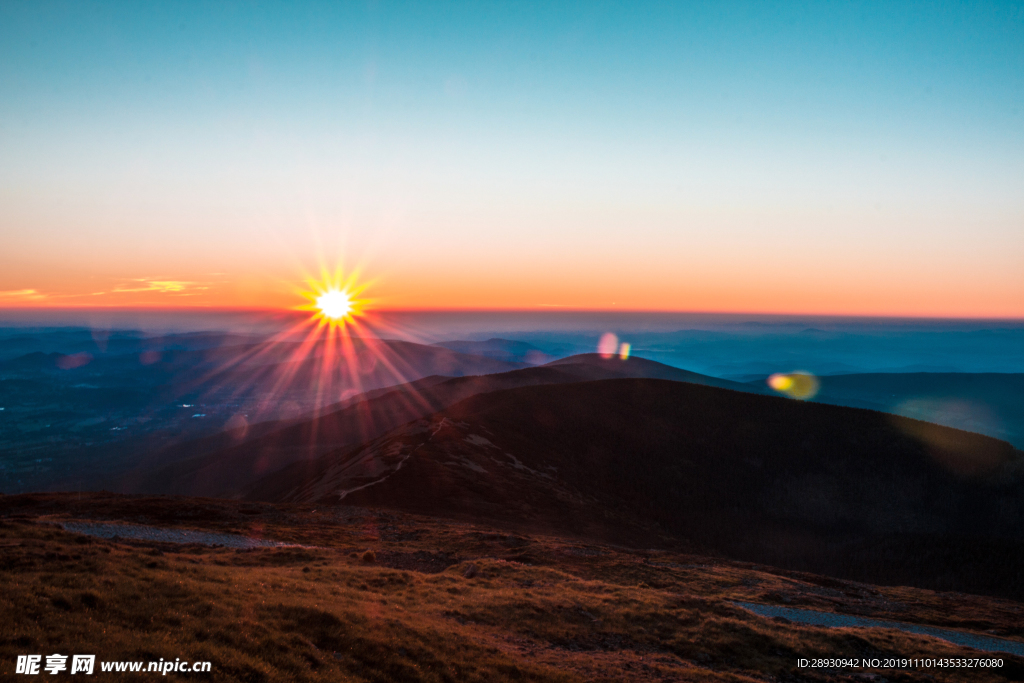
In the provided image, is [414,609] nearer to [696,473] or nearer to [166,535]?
[166,535]

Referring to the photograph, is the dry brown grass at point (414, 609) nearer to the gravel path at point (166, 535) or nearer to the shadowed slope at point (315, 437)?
the gravel path at point (166, 535)

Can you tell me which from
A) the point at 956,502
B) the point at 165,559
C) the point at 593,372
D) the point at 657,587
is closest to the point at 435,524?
the point at 657,587

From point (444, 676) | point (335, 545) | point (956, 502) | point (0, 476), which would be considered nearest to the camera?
point (444, 676)

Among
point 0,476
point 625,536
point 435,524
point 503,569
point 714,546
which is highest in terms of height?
point 503,569

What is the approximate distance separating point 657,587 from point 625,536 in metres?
22.5

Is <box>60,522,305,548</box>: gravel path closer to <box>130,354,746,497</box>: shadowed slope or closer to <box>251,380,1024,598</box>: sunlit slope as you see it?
<box>251,380,1024,598</box>: sunlit slope

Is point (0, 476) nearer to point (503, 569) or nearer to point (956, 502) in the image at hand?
point (503, 569)

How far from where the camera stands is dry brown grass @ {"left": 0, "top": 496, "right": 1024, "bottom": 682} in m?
12.2

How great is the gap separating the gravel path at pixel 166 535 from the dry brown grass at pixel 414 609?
86.0 inches

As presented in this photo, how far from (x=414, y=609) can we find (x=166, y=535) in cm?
1595

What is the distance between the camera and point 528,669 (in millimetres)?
15289

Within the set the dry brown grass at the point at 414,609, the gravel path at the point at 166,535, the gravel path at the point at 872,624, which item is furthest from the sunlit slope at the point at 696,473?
the gravel path at the point at 872,624

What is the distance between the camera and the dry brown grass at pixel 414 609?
12188mm

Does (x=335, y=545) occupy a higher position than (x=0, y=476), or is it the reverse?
(x=335, y=545)
